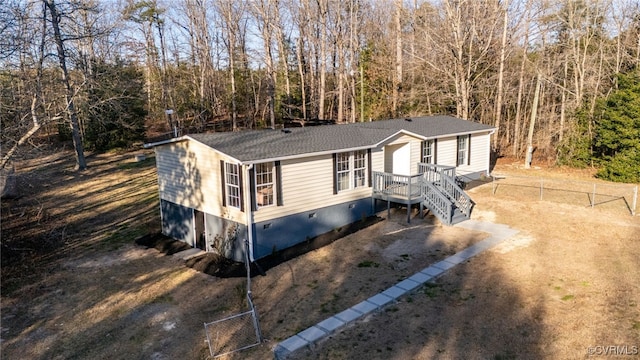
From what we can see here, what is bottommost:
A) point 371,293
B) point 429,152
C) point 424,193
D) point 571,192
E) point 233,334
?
point 233,334

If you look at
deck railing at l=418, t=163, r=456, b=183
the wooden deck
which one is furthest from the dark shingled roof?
the wooden deck

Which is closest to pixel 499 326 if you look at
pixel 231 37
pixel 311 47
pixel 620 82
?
pixel 620 82

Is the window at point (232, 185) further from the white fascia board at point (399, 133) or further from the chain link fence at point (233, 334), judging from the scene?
the white fascia board at point (399, 133)

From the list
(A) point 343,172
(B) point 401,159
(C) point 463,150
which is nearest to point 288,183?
(A) point 343,172

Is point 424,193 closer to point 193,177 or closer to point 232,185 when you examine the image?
point 232,185

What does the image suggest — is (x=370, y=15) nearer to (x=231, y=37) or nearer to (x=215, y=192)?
(x=231, y=37)

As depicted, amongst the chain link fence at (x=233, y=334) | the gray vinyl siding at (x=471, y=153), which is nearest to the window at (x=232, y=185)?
the chain link fence at (x=233, y=334)

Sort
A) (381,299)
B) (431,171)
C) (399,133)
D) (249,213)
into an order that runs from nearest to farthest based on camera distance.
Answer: (381,299) → (249,213) → (399,133) → (431,171)

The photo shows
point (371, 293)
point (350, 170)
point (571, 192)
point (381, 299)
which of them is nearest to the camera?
point (381, 299)
